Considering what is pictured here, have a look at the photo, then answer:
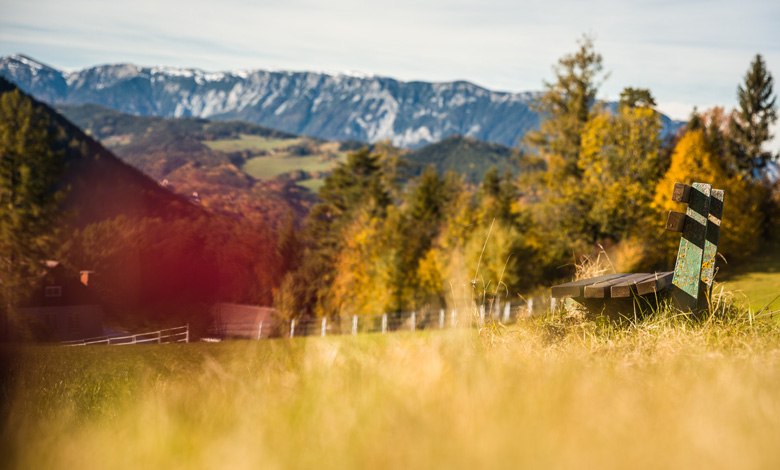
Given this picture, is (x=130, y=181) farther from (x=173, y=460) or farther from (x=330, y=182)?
(x=173, y=460)

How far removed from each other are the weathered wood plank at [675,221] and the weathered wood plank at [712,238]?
0.96 feet

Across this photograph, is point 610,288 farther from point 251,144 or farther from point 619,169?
point 251,144

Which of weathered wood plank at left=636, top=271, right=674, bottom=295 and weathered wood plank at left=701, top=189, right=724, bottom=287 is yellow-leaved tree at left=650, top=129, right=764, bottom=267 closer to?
weathered wood plank at left=701, top=189, right=724, bottom=287

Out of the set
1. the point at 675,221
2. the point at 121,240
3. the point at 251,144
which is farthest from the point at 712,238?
the point at 251,144

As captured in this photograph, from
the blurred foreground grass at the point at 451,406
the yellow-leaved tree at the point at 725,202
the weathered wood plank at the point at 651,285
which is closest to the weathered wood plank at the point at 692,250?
the weathered wood plank at the point at 651,285

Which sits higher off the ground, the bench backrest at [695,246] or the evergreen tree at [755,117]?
the evergreen tree at [755,117]

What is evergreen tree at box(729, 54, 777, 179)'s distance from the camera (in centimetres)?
4550

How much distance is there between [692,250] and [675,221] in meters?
0.30

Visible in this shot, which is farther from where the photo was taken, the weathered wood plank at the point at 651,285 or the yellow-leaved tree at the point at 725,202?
the yellow-leaved tree at the point at 725,202

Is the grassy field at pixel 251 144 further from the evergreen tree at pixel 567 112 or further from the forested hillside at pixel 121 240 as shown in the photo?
the evergreen tree at pixel 567 112

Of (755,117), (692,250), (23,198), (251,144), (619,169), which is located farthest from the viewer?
(251,144)

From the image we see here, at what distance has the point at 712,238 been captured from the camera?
5.23m

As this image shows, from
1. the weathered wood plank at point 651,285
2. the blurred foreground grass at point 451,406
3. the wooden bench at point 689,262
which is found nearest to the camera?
the blurred foreground grass at point 451,406

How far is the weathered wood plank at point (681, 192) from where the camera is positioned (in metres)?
4.94
